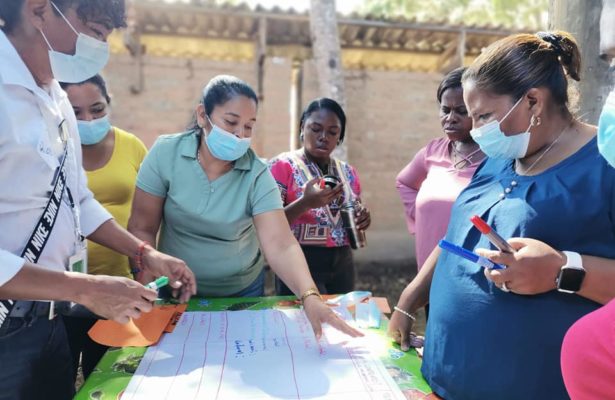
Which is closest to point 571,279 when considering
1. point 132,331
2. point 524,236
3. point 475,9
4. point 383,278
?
point 524,236

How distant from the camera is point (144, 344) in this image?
1316 millimetres

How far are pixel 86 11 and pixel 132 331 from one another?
0.95m

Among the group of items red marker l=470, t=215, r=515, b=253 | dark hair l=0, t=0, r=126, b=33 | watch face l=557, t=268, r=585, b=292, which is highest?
dark hair l=0, t=0, r=126, b=33

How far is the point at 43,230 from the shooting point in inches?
47.1

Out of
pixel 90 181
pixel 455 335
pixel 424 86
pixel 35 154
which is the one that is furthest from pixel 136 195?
pixel 424 86

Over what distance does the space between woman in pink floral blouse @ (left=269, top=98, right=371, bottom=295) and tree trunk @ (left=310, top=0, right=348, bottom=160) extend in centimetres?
250

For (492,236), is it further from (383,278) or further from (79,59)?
(383,278)

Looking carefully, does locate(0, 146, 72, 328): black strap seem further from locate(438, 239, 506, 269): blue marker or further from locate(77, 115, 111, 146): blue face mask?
locate(438, 239, 506, 269): blue marker

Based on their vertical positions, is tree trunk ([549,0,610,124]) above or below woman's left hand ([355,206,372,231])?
above

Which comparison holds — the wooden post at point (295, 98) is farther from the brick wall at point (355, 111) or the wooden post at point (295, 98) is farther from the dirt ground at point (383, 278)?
the dirt ground at point (383, 278)

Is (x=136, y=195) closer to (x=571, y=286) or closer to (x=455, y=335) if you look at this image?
(x=455, y=335)

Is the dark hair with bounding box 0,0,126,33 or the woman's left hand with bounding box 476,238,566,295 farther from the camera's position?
the dark hair with bounding box 0,0,126,33

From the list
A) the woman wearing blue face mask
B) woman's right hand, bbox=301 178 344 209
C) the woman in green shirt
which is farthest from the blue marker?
woman's right hand, bbox=301 178 344 209

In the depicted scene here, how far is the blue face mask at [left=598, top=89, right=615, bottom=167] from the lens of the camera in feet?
2.79
